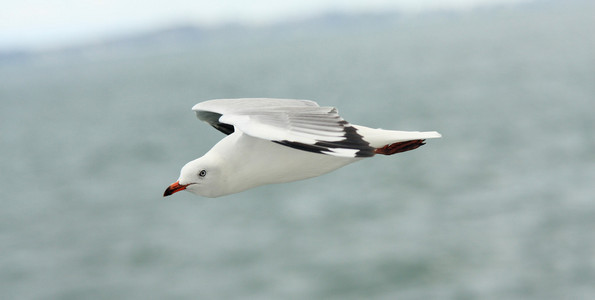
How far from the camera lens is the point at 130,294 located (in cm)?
3030

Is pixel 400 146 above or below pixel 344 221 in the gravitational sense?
below

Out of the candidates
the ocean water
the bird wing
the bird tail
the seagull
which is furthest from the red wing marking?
the ocean water

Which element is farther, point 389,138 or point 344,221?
point 344,221

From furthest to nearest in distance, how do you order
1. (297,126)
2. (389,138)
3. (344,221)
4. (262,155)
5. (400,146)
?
(344,221)
(400,146)
(389,138)
(262,155)
(297,126)

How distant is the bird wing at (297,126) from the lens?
3.10m

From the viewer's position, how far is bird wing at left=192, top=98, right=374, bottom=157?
3104 millimetres

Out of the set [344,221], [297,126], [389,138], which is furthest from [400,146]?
[344,221]

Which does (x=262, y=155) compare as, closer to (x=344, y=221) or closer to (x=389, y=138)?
(x=389, y=138)

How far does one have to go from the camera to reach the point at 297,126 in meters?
3.47

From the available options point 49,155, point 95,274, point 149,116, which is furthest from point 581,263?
point 149,116

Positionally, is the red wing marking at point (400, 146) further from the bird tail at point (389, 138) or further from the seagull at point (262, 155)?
the seagull at point (262, 155)

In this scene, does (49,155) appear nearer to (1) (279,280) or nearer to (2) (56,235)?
(2) (56,235)

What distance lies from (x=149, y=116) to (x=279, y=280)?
6052 centimetres

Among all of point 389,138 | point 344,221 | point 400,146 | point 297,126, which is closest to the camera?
point 297,126
